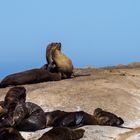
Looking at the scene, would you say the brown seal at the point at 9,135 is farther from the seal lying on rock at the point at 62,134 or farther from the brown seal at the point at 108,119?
the brown seal at the point at 108,119

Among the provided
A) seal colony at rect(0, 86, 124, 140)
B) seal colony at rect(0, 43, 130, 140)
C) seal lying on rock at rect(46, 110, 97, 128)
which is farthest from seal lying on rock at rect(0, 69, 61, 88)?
seal lying on rock at rect(46, 110, 97, 128)

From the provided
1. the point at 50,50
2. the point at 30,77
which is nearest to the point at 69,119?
the point at 30,77

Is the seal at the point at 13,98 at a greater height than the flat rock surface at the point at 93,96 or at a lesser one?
greater

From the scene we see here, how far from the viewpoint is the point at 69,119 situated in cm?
1490

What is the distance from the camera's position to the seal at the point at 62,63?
22.2 metres

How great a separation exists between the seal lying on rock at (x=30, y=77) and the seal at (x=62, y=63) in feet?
3.40

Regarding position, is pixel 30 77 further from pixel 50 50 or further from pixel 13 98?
pixel 13 98

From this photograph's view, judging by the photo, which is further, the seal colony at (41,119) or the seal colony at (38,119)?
the seal colony at (38,119)

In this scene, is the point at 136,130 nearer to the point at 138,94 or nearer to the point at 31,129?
the point at 31,129

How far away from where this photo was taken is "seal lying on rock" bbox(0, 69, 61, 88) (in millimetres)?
20498

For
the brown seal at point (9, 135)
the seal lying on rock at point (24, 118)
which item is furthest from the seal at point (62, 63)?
the brown seal at point (9, 135)

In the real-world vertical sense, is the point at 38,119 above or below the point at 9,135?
below

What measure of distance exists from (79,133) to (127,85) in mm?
6191

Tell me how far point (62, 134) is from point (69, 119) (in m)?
1.36
